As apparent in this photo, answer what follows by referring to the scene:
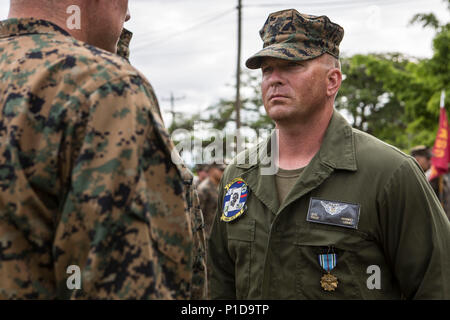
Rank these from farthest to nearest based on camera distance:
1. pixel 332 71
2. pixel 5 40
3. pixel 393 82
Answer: pixel 393 82, pixel 332 71, pixel 5 40

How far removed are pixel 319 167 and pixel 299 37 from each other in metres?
0.71

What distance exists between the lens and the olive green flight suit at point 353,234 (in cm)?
210

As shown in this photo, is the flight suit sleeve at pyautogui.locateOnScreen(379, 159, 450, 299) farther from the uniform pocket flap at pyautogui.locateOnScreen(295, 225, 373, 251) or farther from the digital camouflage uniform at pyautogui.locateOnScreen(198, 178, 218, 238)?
the digital camouflage uniform at pyautogui.locateOnScreen(198, 178, 218, 238)

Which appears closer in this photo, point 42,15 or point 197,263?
point 42,15

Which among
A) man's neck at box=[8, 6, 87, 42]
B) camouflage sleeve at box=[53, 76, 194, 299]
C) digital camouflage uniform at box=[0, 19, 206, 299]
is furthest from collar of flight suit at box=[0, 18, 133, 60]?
camouflage sleeve at box=[53, 76, 194, 299]

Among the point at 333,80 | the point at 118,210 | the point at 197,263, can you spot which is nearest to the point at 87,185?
the point at 118,210

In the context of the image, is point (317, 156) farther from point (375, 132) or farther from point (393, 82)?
point (375, 132)

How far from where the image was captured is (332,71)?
2.61 meters

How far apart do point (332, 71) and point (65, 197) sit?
5.79 feet

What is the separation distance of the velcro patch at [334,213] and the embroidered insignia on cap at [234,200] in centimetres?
42

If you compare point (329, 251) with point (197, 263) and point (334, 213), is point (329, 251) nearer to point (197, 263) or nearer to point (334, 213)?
point (334, 213)

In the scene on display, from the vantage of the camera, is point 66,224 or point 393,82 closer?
point 66,224

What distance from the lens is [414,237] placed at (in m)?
2.10
